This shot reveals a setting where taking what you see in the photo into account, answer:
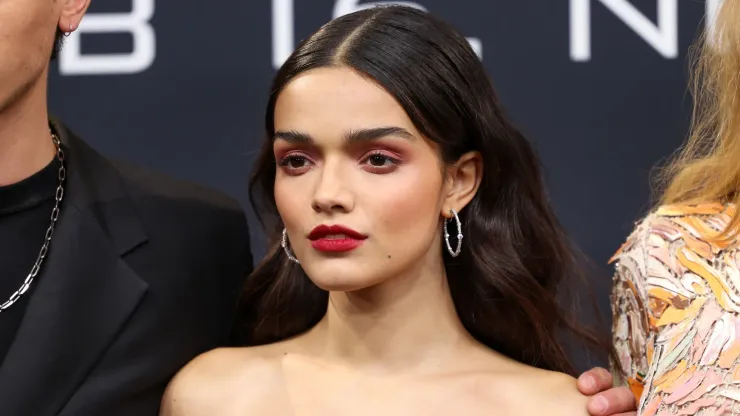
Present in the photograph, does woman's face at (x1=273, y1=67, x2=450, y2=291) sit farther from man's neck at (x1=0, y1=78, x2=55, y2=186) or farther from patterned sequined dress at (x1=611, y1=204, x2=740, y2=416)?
man's neck at (x1=0, y1=78, x2=55, y2=186)

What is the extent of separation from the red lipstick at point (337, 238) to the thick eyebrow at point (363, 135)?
129mm

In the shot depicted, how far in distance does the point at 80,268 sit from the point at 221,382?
11.0 inches

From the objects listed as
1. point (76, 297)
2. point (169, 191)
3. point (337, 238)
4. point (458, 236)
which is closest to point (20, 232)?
point (76, 297)

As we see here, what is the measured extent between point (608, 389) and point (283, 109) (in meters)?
0.64

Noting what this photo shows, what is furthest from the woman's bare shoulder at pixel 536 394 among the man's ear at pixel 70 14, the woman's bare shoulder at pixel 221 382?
the man's ear at pixel 70 14

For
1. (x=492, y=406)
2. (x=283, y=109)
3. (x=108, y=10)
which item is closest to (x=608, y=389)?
(x=492, y=406)

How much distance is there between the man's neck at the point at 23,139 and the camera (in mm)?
2018

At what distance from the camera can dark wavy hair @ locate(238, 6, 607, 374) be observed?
73.4 inches

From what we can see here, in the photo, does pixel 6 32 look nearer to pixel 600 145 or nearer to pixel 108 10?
pixel 108 10

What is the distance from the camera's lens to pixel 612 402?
186 cm

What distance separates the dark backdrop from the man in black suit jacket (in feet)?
1.50

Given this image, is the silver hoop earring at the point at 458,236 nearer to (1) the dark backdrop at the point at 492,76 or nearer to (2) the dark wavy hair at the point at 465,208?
(2) the dark wavy hair at the point at 465,208

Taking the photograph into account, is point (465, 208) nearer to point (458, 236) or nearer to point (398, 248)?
point (458, 236)

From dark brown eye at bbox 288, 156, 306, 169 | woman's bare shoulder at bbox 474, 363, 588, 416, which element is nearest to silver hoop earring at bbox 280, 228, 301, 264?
dark brown eye at bbox 288, 156, 306, 169
